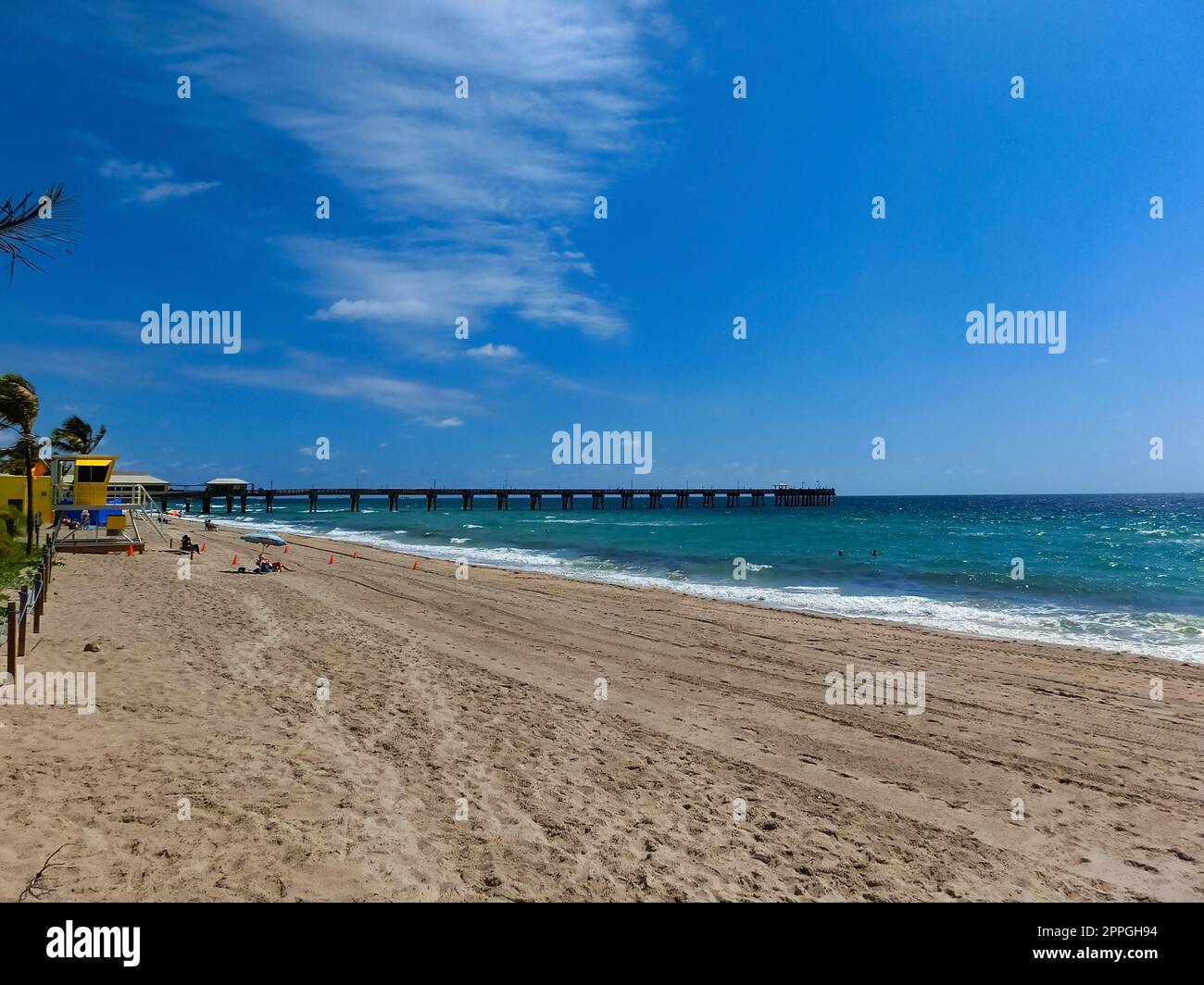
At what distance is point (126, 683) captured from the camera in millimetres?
8438

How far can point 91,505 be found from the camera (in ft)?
80.8

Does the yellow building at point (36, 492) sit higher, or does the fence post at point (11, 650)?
the yellow building at point (36, 492)

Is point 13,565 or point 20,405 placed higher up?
point 20,405

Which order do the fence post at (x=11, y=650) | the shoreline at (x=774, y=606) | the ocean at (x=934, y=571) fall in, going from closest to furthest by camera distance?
the fence post at (x=11, y=650), the shoreline at (x=774, y=606), the ocean at (x=934, y=571)

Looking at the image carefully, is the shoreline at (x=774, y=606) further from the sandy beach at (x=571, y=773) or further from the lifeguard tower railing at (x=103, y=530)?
the lifeguard tower railing at (x=103, y=530)

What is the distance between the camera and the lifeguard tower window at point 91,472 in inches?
973

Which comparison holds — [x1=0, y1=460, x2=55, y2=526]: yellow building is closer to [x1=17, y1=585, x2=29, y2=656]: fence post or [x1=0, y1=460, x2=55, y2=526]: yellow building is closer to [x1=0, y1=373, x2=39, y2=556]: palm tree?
[x1=0, y1=373, x2=39, y2=556]: palm tree

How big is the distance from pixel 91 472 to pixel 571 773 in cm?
2633

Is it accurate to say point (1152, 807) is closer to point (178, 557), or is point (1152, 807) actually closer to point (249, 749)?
point (249, 749)

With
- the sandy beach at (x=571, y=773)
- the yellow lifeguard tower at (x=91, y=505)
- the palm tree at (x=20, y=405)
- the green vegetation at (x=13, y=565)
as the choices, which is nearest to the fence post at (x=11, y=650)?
the sandy beach at (x=571, y=773)

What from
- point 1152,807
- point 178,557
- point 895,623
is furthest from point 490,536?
point 1152,807

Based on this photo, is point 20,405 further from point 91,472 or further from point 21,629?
point 21,629

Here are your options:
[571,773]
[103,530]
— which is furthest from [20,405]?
[571,773]
